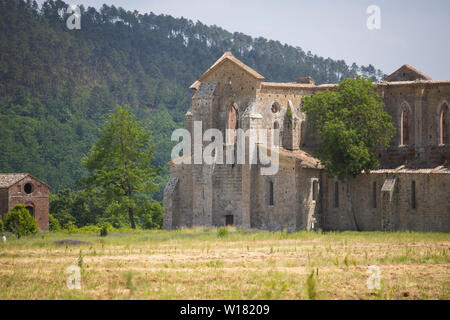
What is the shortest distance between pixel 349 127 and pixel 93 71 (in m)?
107

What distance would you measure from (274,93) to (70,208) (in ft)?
98.3

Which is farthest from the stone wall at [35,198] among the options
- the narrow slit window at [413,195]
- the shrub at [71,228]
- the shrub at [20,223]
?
the narrow slit window at [413,195]

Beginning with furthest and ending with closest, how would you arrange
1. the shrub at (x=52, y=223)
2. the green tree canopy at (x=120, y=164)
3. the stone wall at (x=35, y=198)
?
the shrub at (x=52, y=223) < the stone wall at (x=35, y=198) < the green tree canopy at (x=120, y=164)

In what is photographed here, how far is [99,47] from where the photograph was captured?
15725cm

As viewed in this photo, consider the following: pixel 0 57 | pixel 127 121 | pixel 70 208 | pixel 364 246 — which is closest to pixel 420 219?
pixel 364 246

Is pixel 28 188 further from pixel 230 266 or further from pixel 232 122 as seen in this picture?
pixel 230 266

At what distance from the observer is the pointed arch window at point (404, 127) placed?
4869 centimetres

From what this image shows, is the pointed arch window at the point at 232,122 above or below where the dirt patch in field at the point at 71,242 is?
above

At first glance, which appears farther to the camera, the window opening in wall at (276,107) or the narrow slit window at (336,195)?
the window opening in wall at (276,107)

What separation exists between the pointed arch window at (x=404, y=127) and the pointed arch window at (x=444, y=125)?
2220 millimetres

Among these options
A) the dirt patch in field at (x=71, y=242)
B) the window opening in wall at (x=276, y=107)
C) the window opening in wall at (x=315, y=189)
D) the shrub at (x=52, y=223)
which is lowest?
the shrub at (x=52, y=223)

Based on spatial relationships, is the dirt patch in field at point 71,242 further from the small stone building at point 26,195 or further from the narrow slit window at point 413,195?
the small stone building at point 26,195

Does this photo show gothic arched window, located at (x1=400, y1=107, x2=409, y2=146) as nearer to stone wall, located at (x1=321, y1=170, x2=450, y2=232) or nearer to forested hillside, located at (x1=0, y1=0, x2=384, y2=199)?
stone wall, located at (x1=321, y1=170, x2=450, y2=232)
